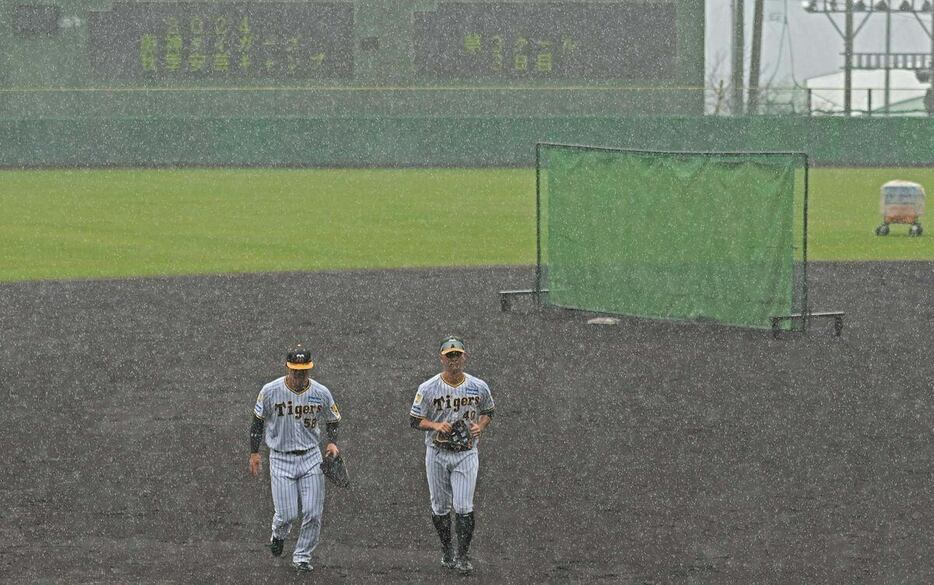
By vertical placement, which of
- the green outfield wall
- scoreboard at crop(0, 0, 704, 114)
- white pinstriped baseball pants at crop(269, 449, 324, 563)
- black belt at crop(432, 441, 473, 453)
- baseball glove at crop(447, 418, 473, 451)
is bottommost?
white pinstriped baseball pants at crop(269, 449, 324, 563)

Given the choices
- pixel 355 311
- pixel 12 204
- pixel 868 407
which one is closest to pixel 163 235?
pixel 12 204

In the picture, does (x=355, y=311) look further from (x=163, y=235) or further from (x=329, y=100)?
(x=329, y=100)

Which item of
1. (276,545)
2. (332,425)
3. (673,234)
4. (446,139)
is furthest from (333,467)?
(446,139)

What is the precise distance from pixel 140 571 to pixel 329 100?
4438 centimetres

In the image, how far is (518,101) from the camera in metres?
52.5

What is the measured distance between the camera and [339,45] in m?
52.7

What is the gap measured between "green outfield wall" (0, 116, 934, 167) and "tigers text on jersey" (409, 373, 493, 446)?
4100 centimetres

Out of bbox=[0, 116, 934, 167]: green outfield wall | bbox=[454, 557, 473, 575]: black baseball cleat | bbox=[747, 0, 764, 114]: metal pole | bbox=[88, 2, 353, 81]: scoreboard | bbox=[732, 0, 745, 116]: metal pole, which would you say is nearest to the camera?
bbox=[454, 557, 473, 575]: black baseball cleat

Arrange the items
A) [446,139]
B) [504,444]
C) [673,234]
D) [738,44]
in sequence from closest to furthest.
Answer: [504,444], [673,234], [446,139], [738,44]

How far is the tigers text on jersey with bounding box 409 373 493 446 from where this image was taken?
30.5 feet

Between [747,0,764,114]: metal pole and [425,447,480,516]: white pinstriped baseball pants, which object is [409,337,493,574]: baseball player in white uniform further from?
[747,0,764,114]: metal pole

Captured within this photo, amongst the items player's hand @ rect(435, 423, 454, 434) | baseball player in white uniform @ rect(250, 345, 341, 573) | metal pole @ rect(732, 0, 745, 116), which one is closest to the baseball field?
baseball player in white uniform @ rect(250, 345, 341, 573)

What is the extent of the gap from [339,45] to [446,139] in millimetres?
5501

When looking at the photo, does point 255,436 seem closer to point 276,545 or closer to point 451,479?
point 276,545
